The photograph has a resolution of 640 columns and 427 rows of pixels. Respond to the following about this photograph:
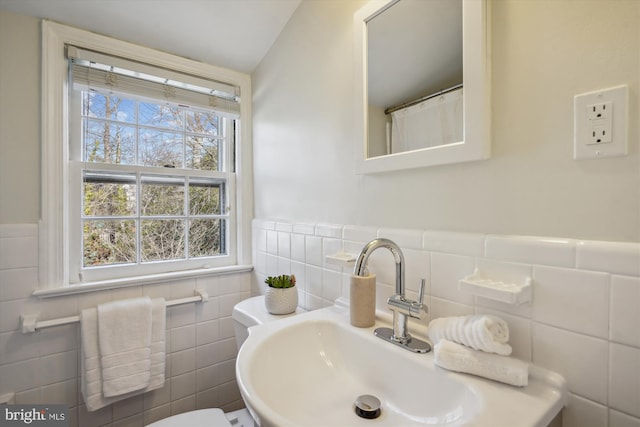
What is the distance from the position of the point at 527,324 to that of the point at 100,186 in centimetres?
180

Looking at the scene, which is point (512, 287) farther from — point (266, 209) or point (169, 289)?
point (169, 289)

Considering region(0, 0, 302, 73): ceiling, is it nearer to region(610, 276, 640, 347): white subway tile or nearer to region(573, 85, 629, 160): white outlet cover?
region(573, 85, 629, 160): white outlet cover

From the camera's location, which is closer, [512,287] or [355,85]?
[512,287]

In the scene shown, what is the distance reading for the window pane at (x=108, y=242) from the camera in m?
1.47

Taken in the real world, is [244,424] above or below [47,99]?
below

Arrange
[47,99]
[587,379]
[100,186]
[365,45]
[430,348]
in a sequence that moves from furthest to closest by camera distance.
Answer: [100,186]
[47,99]
[365,45]
[430,348]
[587,379]

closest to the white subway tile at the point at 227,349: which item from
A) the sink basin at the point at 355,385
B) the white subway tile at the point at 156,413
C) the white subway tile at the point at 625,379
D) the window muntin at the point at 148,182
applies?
the white subway tile at the point at 156,413

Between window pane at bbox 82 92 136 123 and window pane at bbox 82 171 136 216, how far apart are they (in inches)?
11.6

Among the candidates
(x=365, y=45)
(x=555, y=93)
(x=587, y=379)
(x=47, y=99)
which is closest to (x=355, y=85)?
(x=365, y=45)

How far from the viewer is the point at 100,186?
1496mm

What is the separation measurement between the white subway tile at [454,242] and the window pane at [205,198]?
1325mm

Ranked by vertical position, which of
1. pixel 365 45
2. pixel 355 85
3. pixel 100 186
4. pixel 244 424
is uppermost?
pixel 365 45

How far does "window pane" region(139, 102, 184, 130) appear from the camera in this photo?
1609 mm

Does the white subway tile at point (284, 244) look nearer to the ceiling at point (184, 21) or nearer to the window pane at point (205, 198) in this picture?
the window pane at point (205, 198)
